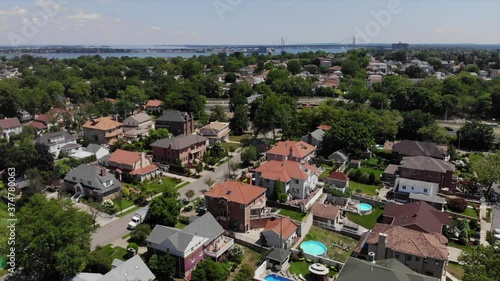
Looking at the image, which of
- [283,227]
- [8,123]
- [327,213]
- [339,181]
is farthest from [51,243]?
[8,123]

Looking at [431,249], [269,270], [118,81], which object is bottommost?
[269,270]

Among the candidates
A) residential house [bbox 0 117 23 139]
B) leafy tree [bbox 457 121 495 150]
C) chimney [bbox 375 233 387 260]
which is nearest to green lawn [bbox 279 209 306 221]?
chimney [bbox 375 233 387 260]

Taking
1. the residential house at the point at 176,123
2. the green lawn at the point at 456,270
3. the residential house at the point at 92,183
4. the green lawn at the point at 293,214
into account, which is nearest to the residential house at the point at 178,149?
the residential house at the point at 92,183

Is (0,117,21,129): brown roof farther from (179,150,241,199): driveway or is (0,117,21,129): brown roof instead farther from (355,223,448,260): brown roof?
(355,223,448,260): brown roof

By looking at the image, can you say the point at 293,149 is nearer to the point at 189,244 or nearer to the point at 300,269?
the point at 300,269

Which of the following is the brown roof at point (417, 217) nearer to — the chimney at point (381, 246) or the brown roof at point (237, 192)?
the chimney at point (381, 246)

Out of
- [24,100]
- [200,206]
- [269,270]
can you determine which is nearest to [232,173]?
[200,206]

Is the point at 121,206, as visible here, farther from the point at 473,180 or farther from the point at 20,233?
the point at 473,180
